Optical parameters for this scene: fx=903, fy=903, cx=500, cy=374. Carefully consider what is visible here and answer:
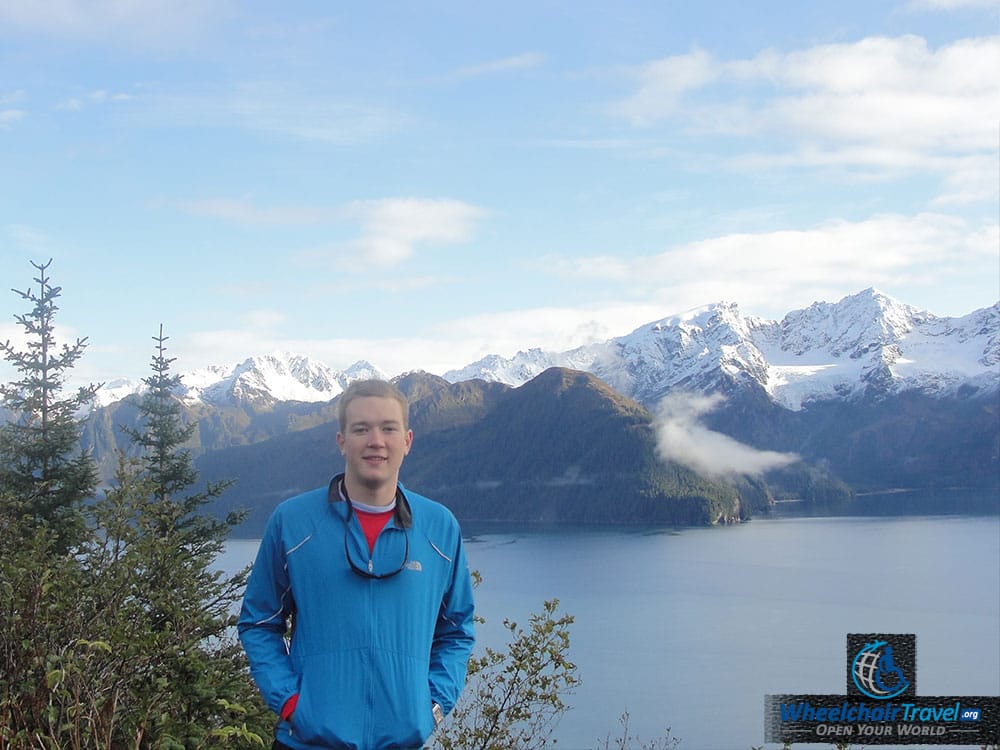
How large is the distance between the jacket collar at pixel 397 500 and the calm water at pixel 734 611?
82.5ft

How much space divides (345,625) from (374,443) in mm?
591

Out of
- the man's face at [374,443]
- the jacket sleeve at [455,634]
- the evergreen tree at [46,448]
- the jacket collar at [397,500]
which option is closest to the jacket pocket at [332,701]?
the jacket sleeve at [455,634]

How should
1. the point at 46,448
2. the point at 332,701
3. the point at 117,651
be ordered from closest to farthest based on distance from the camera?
1. the point at 332,701
2. the point at 117,651
3. the point at 46,448

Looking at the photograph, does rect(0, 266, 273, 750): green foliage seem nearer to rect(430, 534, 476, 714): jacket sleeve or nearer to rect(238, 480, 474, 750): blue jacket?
rect(238, 480, 474, 750): blue jacket

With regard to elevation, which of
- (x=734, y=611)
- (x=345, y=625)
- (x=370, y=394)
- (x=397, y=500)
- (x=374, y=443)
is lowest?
(x=734, y=611)

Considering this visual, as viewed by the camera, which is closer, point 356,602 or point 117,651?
point 356,602

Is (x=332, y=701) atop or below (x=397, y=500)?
below

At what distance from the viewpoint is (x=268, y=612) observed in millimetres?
2994

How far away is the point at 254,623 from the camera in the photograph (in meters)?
2.98

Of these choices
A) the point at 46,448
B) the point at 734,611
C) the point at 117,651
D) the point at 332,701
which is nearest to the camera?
the point at 332,701

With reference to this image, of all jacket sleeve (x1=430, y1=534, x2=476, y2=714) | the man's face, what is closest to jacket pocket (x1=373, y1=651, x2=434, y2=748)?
jacket sleeve (x1=430, y1=534, x2=476, y2=714)

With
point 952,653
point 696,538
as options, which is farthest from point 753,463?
point 952,653

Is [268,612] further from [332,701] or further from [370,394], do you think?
[370,394]

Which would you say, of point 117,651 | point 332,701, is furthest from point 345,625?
point 117,651
